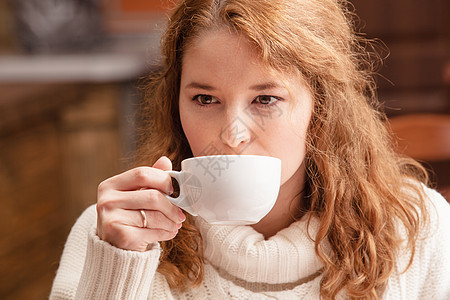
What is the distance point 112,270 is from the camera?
0.95 m

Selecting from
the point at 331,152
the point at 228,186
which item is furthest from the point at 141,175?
the point at 331,152

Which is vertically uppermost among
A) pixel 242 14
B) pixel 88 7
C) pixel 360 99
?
pixel 242 14

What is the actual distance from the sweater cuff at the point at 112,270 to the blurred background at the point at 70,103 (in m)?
1.60

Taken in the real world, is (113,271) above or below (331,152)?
below

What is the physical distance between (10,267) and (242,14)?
192 cm

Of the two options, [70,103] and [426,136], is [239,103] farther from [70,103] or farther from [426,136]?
[70,103]

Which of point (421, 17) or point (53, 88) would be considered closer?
point (53, 88)

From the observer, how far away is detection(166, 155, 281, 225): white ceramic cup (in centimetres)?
83

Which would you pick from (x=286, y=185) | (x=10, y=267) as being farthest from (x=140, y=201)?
(x=10, y=267)

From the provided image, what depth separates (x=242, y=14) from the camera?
3.32 ft

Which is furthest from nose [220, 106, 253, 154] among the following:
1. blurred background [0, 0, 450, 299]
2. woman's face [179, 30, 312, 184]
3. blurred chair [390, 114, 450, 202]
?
blurred background [0, 0, 450, 299]

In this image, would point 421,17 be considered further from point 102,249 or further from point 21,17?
point 102,249

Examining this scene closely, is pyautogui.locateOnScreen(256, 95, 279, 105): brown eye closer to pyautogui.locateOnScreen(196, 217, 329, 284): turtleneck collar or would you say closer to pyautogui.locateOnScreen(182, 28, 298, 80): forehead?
pyautogui.locateOnScreen(182, 28, 298, 80): forehead

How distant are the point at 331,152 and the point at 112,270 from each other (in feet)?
1.58
